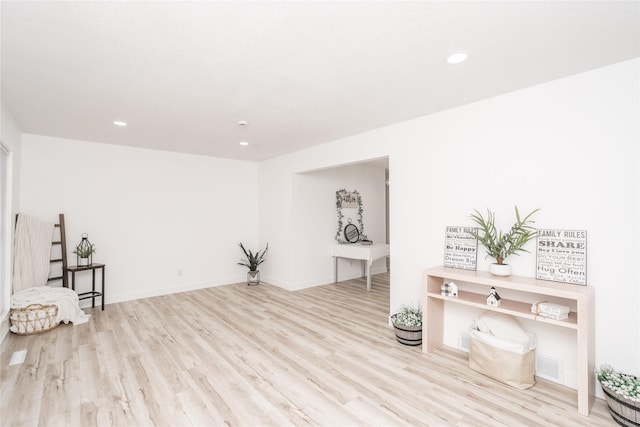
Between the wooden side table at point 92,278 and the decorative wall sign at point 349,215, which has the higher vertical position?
the decorative wall sign at point 349,215

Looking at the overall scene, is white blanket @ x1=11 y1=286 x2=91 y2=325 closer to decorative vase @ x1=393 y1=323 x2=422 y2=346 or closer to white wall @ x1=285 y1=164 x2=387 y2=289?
white wall @ x1=285 y1=164 x2=387 y2=289

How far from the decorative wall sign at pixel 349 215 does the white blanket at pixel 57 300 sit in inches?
163

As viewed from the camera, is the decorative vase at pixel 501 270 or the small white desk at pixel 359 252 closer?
the decorative vase at pixel 501 270

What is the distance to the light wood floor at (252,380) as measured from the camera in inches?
78.2

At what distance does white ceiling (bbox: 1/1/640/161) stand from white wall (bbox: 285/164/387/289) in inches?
92.8

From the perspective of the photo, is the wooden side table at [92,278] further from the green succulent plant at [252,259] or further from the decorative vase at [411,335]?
the decorative vase at [411,335]

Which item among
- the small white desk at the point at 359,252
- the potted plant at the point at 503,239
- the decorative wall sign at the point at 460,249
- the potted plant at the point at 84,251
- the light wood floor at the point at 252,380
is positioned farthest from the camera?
the small white desk at the point at 359,252

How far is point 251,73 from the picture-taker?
229 centimetres

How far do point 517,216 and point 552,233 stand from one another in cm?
27

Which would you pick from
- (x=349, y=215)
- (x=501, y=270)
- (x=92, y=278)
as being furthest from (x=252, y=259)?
(x=501, y=270)

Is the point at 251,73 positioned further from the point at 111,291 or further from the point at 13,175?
the point at 111,291

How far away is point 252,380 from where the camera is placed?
8.00ft

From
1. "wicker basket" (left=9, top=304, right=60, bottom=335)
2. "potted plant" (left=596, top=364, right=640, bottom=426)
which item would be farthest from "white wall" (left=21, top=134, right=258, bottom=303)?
"potted plant" (left=596, top=364, right=640, bottom=426)

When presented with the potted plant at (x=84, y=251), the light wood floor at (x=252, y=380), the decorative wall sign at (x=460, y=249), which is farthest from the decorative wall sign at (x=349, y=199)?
the potted plant at (x=84, y=251)
